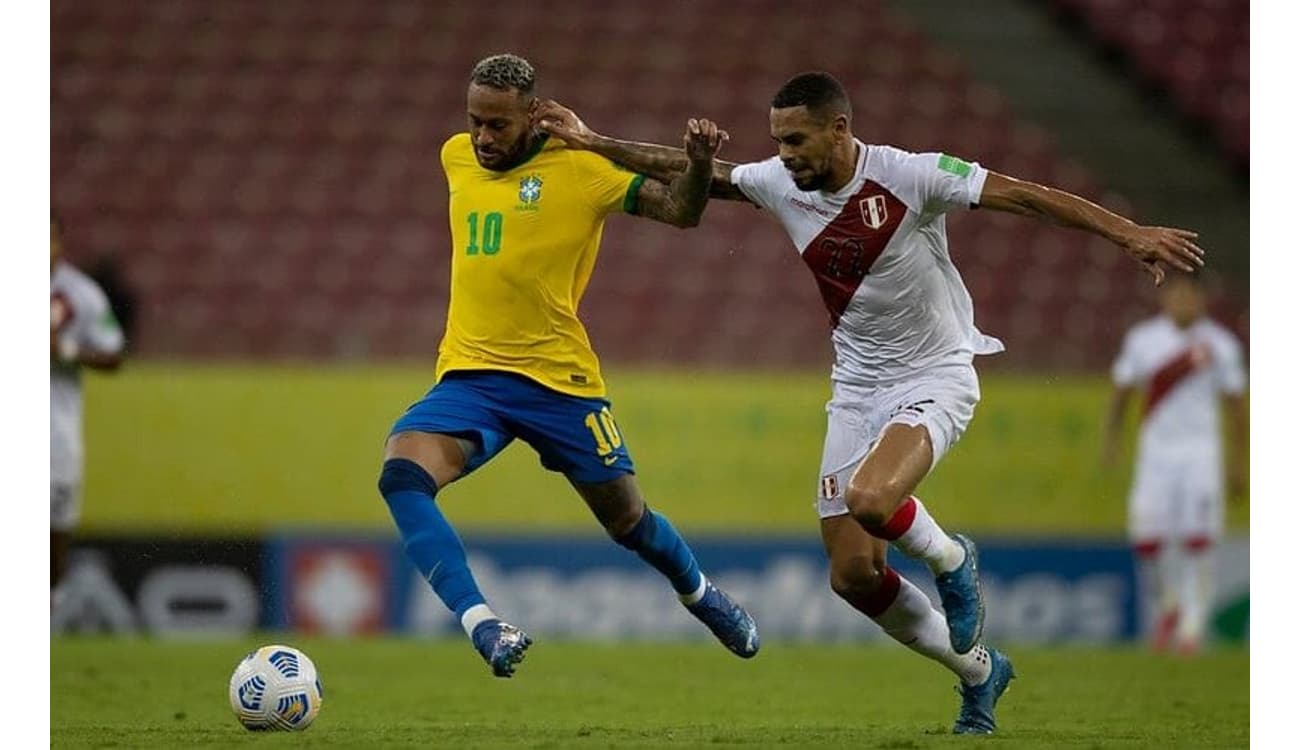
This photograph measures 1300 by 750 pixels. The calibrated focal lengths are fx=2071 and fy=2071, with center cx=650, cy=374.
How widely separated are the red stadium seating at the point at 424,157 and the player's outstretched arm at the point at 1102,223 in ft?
16.9

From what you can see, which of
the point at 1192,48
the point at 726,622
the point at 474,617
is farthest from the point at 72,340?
the point at 1192,48

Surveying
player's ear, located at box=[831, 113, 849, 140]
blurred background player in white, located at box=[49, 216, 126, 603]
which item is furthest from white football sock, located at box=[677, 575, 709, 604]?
blurred background player in white, located at box=[49, 216, 126, 603]

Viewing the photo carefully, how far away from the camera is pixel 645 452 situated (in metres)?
12.6

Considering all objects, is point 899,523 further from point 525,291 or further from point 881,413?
point 525,291

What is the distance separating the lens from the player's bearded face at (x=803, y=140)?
6.84 m

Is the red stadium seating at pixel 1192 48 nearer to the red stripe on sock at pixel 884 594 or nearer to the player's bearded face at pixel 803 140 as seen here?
the red stripe on sock at pixel 884 594

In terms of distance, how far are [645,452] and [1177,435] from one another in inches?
124

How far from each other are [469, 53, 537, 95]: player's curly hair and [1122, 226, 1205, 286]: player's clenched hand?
2085 mm

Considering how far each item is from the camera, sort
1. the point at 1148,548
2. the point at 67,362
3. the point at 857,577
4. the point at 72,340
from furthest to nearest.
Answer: the point at 1148,548 < the point at 67,362 < the point at 72,340 < the point at 857,577

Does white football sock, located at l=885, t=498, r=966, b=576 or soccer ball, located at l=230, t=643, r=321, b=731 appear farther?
white football sock, located at l=885, t=498, r=966, b=576

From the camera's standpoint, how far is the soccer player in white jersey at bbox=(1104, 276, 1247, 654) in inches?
472

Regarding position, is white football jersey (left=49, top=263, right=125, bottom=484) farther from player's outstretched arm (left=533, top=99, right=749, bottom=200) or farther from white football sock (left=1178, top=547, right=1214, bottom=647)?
white football sock (left=1178, top=547, right=1214, bottom=647)
